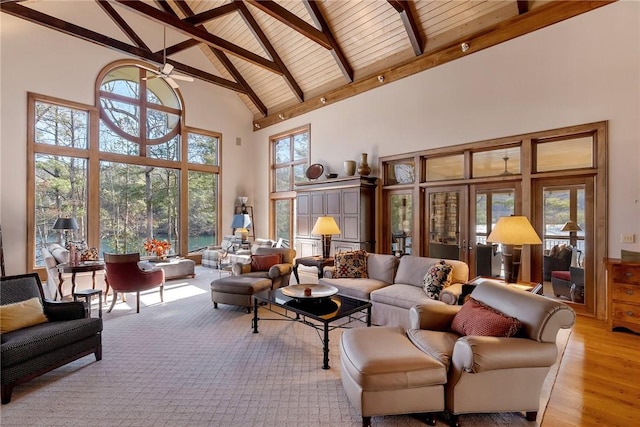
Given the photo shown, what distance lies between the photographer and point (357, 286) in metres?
4.11

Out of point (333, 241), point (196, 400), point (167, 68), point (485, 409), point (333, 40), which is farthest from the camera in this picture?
point (333, 241)

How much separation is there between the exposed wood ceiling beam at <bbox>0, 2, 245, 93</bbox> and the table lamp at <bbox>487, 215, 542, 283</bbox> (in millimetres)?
8018

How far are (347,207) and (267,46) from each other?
4337 mm

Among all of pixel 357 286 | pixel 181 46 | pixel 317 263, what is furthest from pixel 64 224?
pixel 357 286

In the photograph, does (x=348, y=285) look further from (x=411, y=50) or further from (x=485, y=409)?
(x=411, y=50)

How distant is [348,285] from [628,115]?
407 cm

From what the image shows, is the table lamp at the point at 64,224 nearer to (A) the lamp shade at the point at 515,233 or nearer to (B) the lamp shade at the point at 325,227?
(B) the lamp shade at the point at 325,227

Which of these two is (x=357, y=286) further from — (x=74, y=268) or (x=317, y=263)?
(x=74, y=268)

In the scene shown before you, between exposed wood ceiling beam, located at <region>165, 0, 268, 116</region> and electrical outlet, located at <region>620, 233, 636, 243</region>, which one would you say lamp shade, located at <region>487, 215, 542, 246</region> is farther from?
exposed wood ceiling beam, located at <region>165, 0, 268, 116</region>

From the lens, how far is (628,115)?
3805mm

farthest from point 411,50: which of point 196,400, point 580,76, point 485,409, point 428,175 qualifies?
point 196,400

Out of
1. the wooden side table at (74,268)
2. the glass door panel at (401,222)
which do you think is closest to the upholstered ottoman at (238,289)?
the wooden side table at (74,268)

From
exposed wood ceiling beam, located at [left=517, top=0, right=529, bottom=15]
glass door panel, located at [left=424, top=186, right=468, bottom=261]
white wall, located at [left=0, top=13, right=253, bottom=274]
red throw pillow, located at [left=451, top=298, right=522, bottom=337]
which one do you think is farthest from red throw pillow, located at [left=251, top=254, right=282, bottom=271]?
exposed wood ceiling beam, located at [left=517, top=0, right=529, bottom=15]

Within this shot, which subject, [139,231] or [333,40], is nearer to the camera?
[333,40]
